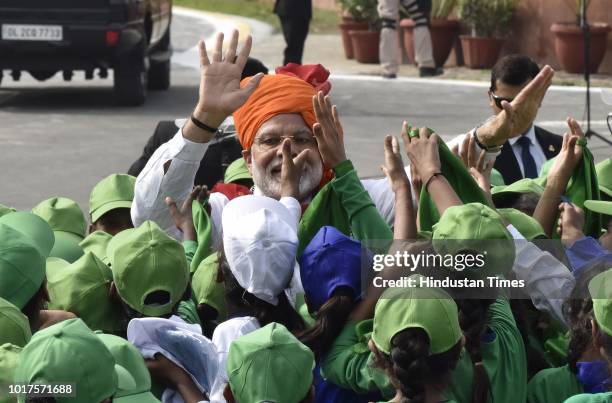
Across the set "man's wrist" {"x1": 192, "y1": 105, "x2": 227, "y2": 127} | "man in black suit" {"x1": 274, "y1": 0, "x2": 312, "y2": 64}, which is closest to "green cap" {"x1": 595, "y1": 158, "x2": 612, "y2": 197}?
"man's wrist" {"x1": 192, "y1": 105, "x2": 227, "y2": 127}

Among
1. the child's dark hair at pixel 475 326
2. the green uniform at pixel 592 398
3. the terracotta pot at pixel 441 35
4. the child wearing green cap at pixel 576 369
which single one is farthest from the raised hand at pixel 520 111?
the terracotta pot at pixel 441 35

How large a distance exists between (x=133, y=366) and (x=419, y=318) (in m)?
0.76

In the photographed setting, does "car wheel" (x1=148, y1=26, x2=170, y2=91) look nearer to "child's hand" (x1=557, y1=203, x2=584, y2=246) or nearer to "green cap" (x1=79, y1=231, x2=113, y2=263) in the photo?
"green cap" (x1=79, y1=231, x2=113, y2=263)

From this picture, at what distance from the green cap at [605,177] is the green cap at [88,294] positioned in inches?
78.8

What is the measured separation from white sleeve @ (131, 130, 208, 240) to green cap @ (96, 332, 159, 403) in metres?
1.48

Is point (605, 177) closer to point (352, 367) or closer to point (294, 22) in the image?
Answer: point (352, 367)

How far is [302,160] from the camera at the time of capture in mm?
5164

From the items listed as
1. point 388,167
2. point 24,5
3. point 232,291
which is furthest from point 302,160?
point 24,5

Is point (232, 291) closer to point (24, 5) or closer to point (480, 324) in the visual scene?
point (480, 324)

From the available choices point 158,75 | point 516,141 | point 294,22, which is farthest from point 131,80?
point 516,141

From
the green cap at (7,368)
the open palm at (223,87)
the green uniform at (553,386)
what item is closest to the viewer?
the green cap at (7,368)

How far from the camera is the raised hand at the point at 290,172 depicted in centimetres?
512

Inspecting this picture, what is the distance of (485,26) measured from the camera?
60.4 feet

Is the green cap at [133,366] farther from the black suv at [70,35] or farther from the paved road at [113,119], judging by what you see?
the black suv at [70,35]
